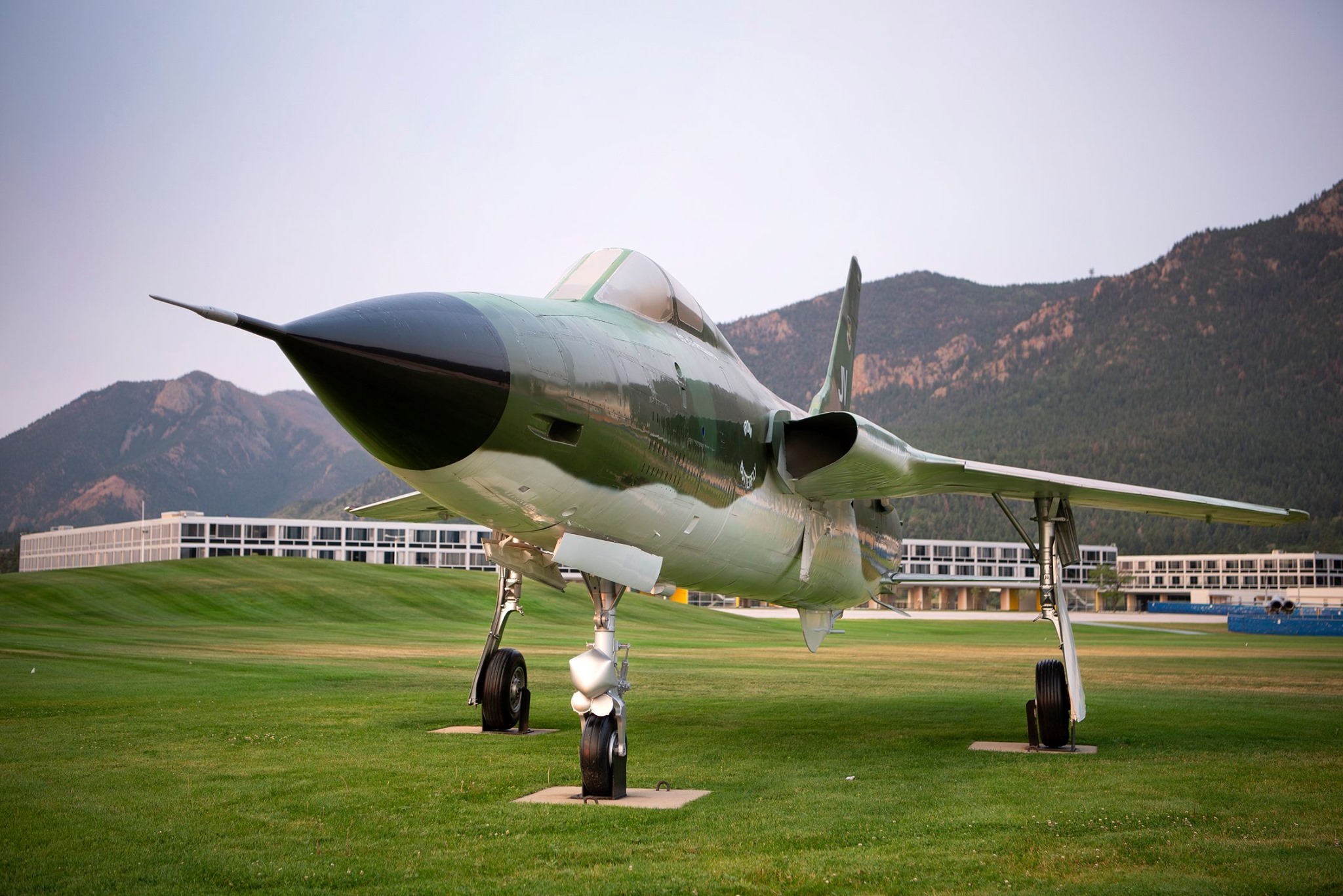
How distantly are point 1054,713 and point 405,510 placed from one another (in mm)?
8492

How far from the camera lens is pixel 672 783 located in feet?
29.5

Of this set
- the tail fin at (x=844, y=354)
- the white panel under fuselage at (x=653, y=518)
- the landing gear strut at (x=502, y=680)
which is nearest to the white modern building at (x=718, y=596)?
the tail fin at (x=844, y=354)

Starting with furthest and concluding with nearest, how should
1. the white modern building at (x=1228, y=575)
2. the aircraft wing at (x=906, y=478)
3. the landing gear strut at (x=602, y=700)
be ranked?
1. the white modern building at (x=1228, y=575)
2. the aircraft wing at (x=906, y=478)
3. the landing gear strut at (x=602, y=700)

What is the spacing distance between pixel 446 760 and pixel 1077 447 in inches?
7455

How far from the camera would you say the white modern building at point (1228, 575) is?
484 feet

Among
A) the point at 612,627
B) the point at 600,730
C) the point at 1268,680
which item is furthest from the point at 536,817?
the point at 1268,680

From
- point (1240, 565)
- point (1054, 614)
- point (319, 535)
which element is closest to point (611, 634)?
point (1054, 614)

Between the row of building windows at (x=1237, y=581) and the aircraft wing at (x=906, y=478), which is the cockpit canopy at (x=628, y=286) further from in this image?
the row of building windows at (x=1237, y=581)

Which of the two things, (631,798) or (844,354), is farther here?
(844,354)

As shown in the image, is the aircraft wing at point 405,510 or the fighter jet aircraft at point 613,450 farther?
the aircraft wing at point 405,510

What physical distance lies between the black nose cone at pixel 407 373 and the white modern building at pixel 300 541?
354 feet

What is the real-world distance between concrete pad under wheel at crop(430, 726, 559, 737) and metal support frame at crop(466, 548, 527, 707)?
307mm

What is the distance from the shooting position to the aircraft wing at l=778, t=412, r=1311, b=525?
9.39 meters

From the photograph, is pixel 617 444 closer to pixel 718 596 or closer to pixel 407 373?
pixel 407 373
